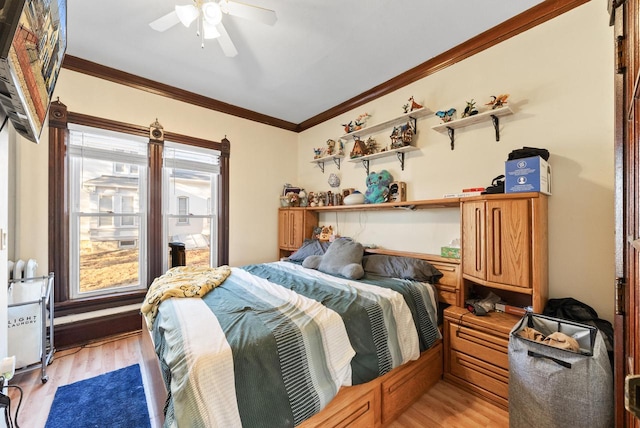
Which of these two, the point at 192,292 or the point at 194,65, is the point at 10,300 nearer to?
the point at 192,292

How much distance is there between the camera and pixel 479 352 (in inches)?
74.6

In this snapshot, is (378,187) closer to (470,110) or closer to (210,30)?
(470,110)

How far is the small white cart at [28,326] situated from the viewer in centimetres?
206

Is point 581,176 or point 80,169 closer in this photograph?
point 581,176

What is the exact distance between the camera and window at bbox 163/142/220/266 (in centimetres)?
325

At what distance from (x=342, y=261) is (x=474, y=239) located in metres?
1.18

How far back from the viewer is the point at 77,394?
1919mm

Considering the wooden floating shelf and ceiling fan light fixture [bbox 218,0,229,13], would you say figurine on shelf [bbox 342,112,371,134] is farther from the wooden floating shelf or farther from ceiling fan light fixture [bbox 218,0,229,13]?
ceiling fan light fixture [bbox 218,0,229,13]

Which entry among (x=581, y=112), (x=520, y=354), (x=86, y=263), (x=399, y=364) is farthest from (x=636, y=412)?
(x=86, y=263)

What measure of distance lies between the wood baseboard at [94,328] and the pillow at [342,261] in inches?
80.4

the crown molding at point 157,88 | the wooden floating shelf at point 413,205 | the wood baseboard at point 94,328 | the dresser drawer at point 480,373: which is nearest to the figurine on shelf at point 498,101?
the wooden floating shelf at point 413,205

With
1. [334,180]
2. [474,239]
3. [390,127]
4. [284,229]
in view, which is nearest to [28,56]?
[474,239]

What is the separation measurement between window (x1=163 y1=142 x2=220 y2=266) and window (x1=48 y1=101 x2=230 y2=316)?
12 millimetres

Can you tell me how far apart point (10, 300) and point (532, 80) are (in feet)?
14.9
